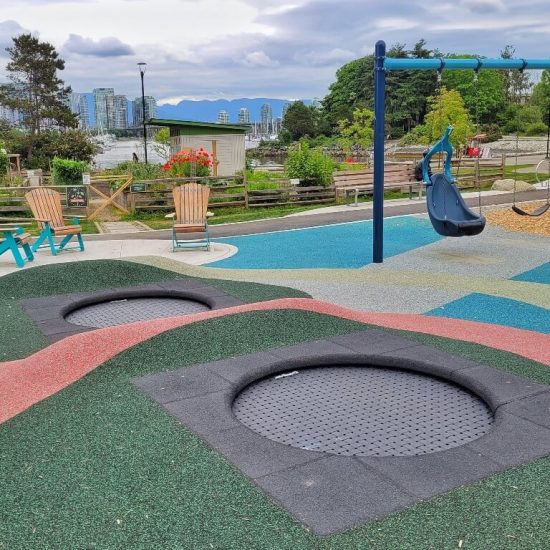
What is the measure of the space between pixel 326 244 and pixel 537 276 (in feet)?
14.3

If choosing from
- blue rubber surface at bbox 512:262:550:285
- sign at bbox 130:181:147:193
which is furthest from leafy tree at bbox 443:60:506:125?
blue rubber surface at bbox 512:262:550:285

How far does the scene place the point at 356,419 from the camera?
4.80 metres

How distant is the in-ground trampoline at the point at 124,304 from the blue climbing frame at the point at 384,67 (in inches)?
119

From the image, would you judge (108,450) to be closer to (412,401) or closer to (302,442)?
(302,442)

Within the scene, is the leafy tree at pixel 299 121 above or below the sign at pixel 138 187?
above

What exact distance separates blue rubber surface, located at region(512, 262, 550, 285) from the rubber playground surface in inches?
1.1

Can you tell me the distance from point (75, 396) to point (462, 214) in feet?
23.4

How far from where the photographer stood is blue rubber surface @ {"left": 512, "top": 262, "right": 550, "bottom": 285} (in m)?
9.24

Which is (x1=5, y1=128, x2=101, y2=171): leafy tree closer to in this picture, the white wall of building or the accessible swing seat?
the white wall of building

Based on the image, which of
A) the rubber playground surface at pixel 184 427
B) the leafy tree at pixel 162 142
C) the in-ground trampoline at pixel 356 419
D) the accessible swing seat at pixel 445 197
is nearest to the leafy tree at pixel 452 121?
the leafy tree at pixel 162 142

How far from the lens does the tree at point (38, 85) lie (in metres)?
49.8

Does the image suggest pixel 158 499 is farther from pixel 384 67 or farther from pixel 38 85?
pixel 38 85

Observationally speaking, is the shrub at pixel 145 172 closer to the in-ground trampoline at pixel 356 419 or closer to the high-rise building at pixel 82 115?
the in-ground trampoline at pixel 356 419

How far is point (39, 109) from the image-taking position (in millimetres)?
50531
